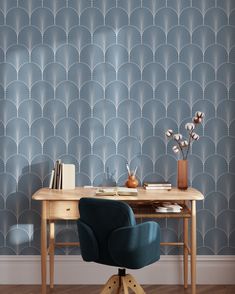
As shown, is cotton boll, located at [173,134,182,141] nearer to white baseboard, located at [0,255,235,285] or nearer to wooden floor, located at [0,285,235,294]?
white baseboard, located at [0,255,235,285]

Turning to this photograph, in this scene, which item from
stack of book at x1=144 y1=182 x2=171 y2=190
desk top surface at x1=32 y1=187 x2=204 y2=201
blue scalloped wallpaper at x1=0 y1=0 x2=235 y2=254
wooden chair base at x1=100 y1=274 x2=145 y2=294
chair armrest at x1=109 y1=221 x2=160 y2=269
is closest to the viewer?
chair armrest at x1=109 y1=221 x2=160 y2=269

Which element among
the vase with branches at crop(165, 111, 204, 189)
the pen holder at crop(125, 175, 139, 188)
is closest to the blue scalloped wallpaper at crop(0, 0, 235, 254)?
the vase with branches at crop(165, 111, 204, 189)

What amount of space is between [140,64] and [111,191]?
1092 millimetres

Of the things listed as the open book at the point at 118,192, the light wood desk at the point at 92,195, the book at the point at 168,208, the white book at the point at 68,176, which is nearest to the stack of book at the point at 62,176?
the white book at the point at 68,176

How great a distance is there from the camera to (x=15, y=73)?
13.4 ft

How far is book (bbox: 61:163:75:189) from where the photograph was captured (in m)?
3.89

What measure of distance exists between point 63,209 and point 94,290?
2.61 ft

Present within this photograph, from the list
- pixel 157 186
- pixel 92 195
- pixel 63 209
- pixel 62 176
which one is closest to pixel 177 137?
pixel 157 186

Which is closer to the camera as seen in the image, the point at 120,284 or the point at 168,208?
the point at 120,284

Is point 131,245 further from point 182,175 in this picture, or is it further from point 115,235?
point 182,175

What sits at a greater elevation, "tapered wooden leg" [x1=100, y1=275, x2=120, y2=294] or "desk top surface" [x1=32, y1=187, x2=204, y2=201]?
"desk top surface" [x1=32, y1=187, x2=204, y2=201]

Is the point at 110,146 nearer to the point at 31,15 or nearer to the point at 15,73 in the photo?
Result: the point at 15,73

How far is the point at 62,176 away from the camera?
12.8 ft

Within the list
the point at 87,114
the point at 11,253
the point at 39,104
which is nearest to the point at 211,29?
the point at 87,114
